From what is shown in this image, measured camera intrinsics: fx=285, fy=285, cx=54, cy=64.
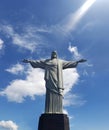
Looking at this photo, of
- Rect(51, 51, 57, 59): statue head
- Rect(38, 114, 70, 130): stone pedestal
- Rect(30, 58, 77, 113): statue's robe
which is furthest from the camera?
Rect(51, 51, 57, 59): statue head

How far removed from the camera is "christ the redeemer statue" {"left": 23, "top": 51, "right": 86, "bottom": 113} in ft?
52.3

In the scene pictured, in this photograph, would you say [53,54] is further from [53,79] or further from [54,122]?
[54,122]

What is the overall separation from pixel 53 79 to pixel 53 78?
0.06m

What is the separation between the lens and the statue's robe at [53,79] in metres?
15.9

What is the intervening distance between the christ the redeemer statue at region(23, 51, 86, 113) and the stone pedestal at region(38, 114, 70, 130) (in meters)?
0.48

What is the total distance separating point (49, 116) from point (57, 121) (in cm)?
52

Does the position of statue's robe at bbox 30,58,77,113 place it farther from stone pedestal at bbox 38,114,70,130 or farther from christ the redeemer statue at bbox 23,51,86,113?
stone pedestal at bbox 38,114,70,130

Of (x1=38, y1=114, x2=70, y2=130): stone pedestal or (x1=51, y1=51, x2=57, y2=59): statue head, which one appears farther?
(x1=51, y1=51, x2=57, y2=59): statue head

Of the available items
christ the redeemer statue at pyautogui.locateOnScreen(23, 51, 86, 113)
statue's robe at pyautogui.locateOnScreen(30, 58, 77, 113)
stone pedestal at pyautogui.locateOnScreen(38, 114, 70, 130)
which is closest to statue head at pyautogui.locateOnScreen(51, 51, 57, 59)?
christ the redeemer statue at pyautogui.locateOnScreen(23, 51, 86, 113)

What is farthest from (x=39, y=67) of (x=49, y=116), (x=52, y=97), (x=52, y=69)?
(x=49, y=116)

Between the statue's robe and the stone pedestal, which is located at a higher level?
the statue's robe

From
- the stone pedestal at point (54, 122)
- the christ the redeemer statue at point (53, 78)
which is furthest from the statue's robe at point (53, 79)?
the stone pedestal at point (54, 122)

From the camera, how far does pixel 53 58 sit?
17375 mm

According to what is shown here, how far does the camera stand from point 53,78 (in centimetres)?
1645
